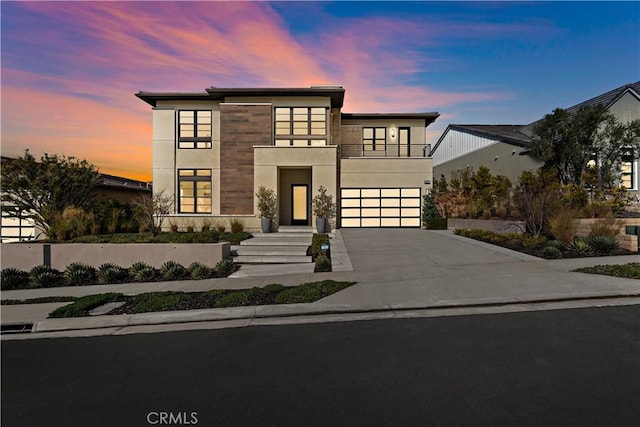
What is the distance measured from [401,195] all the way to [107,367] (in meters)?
18.6

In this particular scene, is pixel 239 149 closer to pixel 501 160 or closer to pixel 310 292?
pixel 310 292

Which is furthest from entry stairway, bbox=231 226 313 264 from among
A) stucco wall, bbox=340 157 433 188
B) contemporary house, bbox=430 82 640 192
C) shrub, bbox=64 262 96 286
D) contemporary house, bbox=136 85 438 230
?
contemporary house, bbox=430 82 640 192

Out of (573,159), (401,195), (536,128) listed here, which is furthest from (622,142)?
(401,195)

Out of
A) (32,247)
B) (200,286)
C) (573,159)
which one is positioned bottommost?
(200,286)

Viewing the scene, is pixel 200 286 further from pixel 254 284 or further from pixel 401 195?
pixel 401 195

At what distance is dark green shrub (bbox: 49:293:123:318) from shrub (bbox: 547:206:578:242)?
47.4 ft

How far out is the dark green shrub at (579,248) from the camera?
35.7ft

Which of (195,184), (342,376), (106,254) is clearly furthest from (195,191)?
(342,376)

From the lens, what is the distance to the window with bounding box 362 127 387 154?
75.3 feet

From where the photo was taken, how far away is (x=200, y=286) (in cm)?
867

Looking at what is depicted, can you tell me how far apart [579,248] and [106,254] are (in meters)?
15.7

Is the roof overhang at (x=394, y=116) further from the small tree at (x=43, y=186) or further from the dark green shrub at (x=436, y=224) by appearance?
the small tree at (x=43, y=186)

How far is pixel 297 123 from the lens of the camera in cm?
2045

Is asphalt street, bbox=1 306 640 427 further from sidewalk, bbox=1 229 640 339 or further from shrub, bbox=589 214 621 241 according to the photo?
shrub, bbox=589 214 621 241
